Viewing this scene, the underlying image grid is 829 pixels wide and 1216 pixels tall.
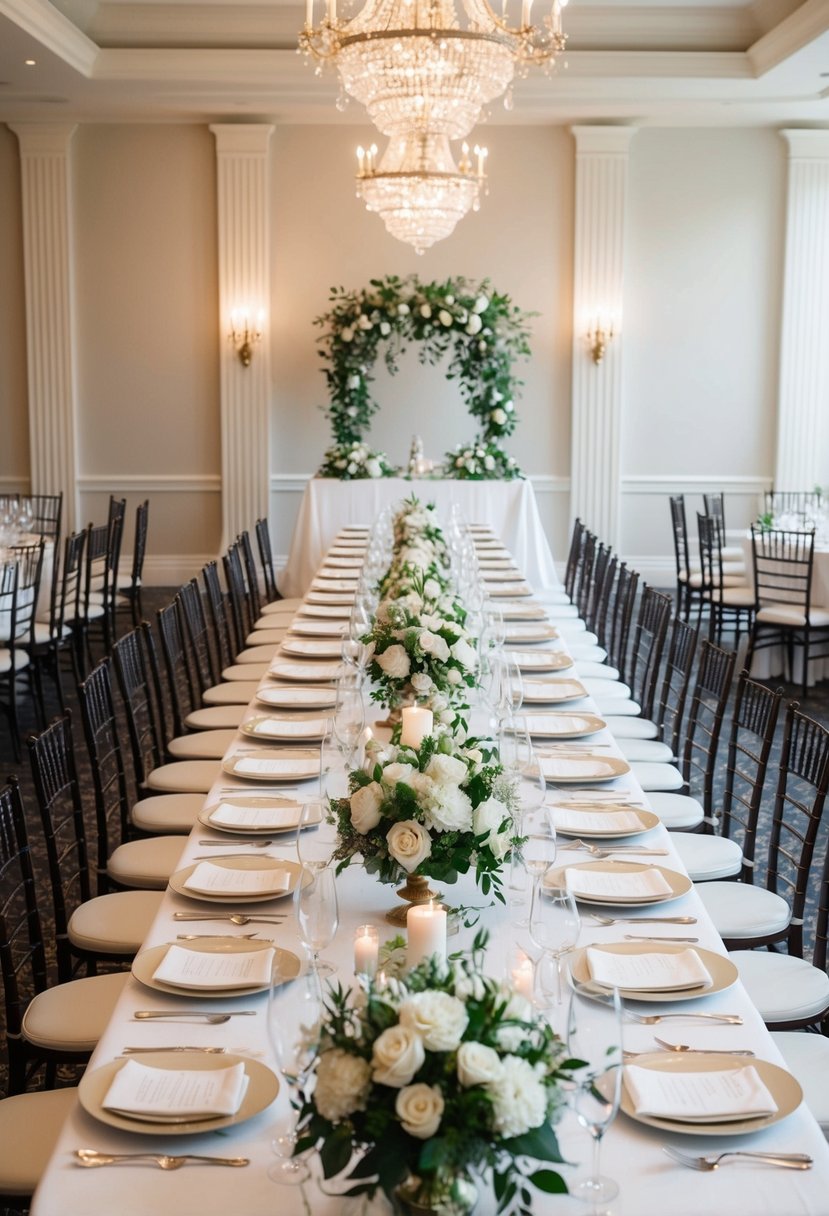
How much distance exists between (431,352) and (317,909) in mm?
9610

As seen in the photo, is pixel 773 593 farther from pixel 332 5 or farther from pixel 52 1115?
pixel 52 1115

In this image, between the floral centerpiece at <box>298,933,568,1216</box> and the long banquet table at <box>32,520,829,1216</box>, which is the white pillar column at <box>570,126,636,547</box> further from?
the floral centerpiece at <box>298,933,568,1216</box>

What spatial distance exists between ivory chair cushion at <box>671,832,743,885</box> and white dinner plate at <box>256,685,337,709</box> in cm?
122

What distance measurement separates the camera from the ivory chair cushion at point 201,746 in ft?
16.7

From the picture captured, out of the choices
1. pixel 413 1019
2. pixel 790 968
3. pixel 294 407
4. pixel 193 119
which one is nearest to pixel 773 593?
pixel 294 407

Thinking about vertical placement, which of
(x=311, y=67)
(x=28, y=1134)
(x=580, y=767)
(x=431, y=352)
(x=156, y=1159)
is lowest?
(x=28, y=1134)

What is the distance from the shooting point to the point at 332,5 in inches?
245

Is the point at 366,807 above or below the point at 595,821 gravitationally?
above

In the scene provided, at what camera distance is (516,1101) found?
5.09ft

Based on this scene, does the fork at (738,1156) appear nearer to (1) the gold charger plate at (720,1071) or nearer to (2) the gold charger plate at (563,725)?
(1) the gold charger plate at (720,1071)

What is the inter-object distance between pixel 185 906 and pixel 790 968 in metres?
1.48

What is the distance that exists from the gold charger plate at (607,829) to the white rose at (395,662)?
62cm

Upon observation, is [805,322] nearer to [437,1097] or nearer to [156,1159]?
[156,1159]

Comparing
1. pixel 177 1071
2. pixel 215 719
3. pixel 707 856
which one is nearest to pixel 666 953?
pixel 177 1071
